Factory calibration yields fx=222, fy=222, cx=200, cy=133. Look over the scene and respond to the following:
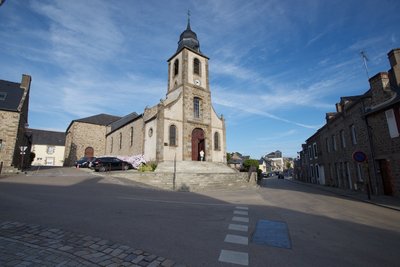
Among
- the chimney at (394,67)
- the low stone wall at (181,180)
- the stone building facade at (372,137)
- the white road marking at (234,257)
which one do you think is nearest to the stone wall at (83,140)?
the low stone wall at (181,180)

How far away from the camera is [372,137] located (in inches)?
557

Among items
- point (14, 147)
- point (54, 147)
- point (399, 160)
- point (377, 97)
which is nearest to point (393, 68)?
point (377, 97)

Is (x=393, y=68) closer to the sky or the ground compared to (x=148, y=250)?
closer to the sky

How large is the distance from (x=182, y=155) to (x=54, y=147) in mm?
42890

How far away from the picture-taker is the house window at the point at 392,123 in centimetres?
1211

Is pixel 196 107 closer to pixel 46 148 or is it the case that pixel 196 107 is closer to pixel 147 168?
pixel 147 168

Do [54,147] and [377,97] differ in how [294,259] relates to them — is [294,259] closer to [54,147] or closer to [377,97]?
[377,97]

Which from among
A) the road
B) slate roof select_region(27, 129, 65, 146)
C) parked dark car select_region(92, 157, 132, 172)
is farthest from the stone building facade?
slate roof select_region(27, 129, 65, 146)

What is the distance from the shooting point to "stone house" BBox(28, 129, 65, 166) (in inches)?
1939

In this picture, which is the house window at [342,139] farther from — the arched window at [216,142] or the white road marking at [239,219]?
the white road marking at [239,219]

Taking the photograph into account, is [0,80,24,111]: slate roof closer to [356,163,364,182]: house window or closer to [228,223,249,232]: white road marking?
[228,223,249,232]: white road marking

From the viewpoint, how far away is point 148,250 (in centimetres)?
389

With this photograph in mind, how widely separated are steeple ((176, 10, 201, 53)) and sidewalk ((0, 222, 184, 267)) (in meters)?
25.3

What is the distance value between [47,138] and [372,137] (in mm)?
59724
